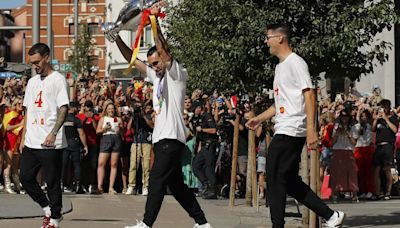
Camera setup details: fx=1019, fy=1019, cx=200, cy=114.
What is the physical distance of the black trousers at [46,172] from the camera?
11234 mm

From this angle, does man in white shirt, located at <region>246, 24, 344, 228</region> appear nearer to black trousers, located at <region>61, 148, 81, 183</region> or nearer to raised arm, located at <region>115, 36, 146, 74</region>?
raised arm, located at <region>115, 36, 146, 74</region>

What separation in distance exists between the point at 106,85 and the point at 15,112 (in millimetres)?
5744

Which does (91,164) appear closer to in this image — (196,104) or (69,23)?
(196,104)

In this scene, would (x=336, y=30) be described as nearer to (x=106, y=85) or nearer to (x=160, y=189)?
(x=160, y=189)

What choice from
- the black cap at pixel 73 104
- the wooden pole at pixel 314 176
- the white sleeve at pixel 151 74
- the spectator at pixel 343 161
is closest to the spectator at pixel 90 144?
the black cap at pixel 73 104

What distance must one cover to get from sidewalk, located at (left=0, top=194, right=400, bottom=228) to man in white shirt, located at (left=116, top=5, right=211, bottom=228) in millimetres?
2303

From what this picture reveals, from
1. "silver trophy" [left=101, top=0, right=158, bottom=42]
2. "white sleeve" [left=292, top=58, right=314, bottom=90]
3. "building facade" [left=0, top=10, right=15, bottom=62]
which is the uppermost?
"building facade" [left=0, top=10, right=15, bottom=62]

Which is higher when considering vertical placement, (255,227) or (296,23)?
(296,23)

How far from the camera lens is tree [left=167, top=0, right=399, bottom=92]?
503 inches

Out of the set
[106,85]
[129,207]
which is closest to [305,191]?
[129,207]

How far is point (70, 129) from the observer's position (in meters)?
19.3

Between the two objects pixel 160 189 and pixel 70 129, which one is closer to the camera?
pixel 160 189

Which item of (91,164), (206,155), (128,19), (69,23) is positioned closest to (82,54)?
(69,23)

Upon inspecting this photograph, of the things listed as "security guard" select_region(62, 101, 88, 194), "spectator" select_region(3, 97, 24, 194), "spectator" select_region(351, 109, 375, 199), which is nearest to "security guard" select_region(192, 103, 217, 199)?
"security guard" select_region(62, 101, 88, 194)
